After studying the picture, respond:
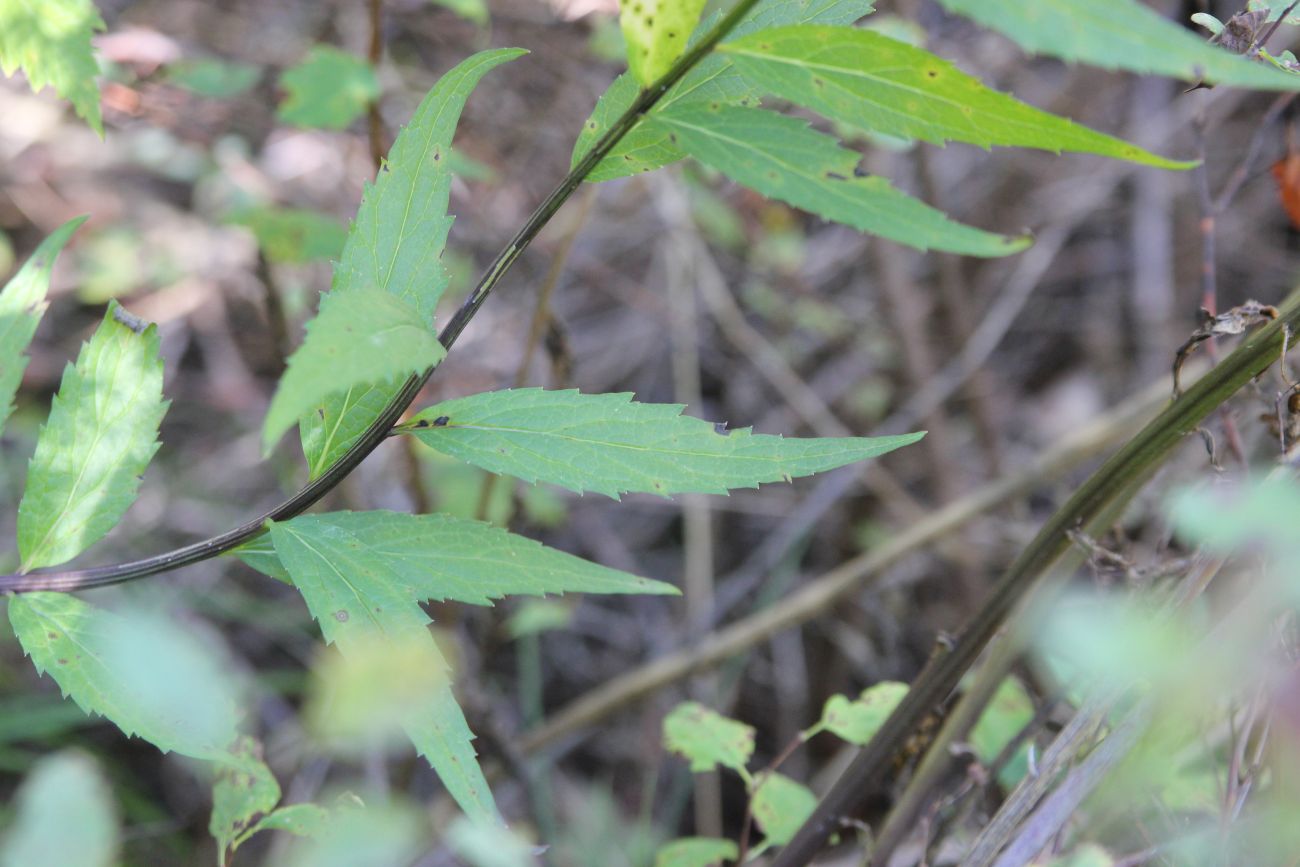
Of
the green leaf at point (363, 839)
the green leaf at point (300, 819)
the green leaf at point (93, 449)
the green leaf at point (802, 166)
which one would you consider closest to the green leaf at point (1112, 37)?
the green leaf at point (802, 166)

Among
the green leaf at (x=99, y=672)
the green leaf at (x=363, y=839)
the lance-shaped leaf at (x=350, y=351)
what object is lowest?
the green leaf at (x=99, y=672)

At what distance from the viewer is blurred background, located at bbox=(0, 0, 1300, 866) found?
7.94 feet

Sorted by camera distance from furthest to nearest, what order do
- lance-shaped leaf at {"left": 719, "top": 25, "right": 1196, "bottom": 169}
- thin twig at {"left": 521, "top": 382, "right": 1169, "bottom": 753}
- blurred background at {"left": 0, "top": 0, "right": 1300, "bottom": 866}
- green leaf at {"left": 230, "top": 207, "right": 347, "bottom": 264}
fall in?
blurred background at {"left": 0, "top": 0, "right": 1300, "bottom": 866} → green leaf at {"left": 230, "top": 207, "right": 347, "bottom": 264} → thin twig at {"left": 521, "top": 382, "right": 1169, "bottom": 753} → lance-shaped leaf at {"left": 719, "top": 25, "right": 1196, "bottom": 169}

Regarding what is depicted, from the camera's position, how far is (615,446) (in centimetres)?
82

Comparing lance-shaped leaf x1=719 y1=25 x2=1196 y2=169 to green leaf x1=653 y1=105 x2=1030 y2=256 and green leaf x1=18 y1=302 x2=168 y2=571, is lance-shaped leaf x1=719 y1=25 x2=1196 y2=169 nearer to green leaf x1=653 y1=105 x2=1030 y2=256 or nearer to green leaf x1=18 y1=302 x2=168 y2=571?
green leaf x1=653 y1=105 x2=1030 y2=256

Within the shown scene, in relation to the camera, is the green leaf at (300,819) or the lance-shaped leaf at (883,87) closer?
the lance-shaped leaf at (883,87)

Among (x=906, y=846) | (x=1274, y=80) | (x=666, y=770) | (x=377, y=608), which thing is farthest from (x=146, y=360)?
(x=666, y=770)

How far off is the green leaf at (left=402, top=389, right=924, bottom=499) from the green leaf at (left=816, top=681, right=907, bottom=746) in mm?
544

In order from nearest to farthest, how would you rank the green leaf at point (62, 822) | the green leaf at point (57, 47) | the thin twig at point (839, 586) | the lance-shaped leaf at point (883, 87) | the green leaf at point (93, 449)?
1. the green leaf at point (62, 822)
2. the lance-shaped leaf at point (883, 87)
3. the green leaf at point (93, 449)
4. the green leaf at point (57, 47)
5. the thin twig at point (839, 586)

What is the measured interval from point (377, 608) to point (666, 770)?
2131 mm

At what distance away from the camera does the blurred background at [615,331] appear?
7.94 feet

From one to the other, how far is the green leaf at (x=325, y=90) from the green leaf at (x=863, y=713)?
58.9 inches

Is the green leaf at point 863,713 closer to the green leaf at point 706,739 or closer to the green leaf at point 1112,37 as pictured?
the green leaf at point 706,739

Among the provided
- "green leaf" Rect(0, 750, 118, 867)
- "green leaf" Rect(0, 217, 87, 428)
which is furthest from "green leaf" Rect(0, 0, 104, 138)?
"green leaf" Rect(0, 750, 118, 867)
